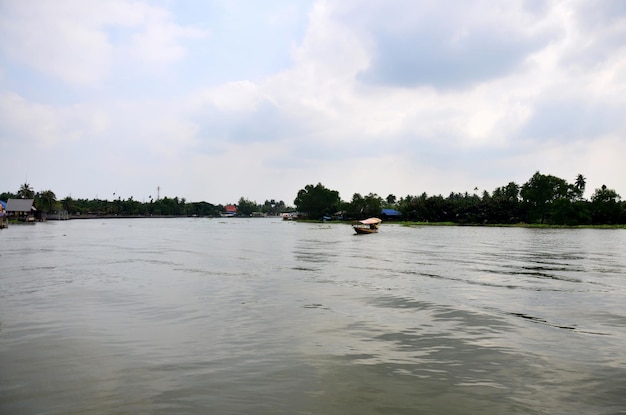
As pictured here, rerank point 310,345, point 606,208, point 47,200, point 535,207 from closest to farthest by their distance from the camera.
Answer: point 310,345
point 606,208
point 535,207
point 47,200

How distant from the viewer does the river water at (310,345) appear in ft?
31.7

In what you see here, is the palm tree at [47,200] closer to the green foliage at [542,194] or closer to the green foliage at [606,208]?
the green foliage at [542,194]

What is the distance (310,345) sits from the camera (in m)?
13.9

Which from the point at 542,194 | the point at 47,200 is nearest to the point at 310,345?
the point at 542,194

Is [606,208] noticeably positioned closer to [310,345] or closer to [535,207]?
[535,207]

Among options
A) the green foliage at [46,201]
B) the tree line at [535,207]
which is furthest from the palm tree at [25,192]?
the tree line at [535,207]

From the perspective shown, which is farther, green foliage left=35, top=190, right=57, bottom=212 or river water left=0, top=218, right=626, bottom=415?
green foliage left=35, top=190, right=57, bottom=212

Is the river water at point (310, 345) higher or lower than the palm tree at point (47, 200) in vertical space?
lower

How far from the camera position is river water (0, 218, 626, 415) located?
9664 mm

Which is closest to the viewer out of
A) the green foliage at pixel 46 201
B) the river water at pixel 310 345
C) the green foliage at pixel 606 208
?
the river water at pixel 310 345

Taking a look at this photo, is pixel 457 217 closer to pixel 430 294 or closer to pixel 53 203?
pixel 430 294

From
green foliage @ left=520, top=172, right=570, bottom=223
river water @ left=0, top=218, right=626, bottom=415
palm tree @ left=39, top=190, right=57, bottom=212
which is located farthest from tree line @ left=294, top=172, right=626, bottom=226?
palm tree @ left=39, top=190, right=57, bottom=212

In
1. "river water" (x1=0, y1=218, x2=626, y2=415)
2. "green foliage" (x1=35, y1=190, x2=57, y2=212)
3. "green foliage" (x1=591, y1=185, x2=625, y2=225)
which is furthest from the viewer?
"green foliage" (x1=35, y1=190, x2=57, y2=212)

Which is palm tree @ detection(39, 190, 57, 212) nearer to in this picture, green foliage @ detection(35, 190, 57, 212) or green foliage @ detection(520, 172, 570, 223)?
green foliage @ detection(35, 190, 57, 212)
